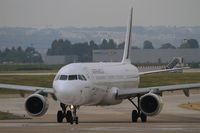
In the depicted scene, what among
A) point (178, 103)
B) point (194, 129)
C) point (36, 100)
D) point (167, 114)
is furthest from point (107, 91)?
point (178, 103)

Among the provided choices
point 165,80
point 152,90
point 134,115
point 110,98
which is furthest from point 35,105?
point 165,80

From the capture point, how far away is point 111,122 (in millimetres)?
50406

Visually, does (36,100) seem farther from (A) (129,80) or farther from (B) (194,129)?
(B) (194,129)

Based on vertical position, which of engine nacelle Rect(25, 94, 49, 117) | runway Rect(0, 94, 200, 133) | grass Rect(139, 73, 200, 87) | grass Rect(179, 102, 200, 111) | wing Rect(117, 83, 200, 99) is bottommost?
grass Rect(139, 73, 200, 87)

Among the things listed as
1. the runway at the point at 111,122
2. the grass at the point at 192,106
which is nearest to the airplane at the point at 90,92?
the runway at the point at 111,122

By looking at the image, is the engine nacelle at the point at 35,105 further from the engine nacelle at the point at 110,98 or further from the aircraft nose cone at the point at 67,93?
the engine nacelle at the point at 110,98

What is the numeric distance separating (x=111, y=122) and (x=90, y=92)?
7.28ft

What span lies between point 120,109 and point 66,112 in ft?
56.5

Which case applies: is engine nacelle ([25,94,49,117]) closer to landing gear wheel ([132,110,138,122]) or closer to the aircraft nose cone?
the aircraft nose cone

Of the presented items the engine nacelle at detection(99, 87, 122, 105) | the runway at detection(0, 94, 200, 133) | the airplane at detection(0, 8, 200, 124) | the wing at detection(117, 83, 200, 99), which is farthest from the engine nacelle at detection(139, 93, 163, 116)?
the engine nacelle at detection(99, 87, 122, 105)

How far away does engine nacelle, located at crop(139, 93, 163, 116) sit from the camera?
51.3 metres

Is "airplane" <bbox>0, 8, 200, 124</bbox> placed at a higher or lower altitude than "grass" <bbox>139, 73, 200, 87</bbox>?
higher

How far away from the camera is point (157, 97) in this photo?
51.3 m

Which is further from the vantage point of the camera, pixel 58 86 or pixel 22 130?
pixel 58 86
